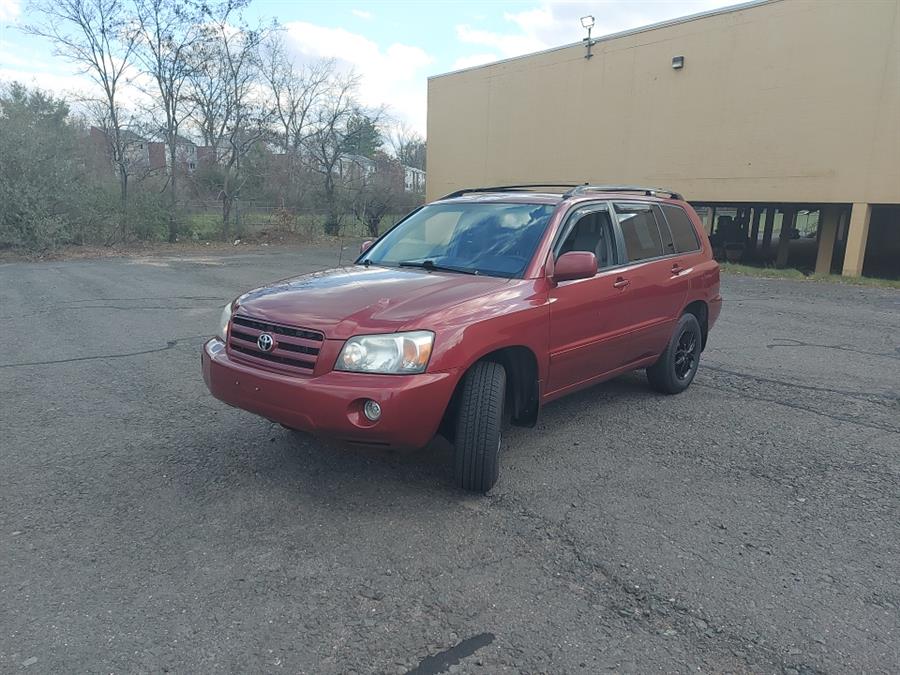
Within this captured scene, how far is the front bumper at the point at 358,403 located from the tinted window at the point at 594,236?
176 centimetres

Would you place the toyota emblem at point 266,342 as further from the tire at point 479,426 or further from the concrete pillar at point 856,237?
the concrete pillar at point 856,237

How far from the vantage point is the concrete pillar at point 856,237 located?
1619cm

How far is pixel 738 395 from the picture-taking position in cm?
593

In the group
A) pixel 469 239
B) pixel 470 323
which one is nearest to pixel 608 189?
pixel 469 239

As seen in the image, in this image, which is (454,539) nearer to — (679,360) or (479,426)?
(479,426)

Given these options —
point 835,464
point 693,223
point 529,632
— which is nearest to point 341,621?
point 529,632

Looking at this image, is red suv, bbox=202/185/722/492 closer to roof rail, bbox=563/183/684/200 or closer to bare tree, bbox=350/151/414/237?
roof rail, bbox=563/183/684/200

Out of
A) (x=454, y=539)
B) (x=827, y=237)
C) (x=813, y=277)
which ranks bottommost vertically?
(x=454, y=539)

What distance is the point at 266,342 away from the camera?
3.61 metres

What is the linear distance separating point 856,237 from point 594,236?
15.0m

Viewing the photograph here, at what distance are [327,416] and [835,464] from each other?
3.43 metres

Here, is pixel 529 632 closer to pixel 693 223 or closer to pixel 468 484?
pixel 468 484

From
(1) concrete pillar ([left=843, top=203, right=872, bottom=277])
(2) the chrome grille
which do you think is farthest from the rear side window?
(1) concrete pillar ([left=843, top=203, right=872, bottom=277])

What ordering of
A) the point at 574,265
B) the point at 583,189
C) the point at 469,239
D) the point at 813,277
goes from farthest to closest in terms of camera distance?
1. the point at 813,277
2. the point at 583,189
3. the point at 469,239
4. the point at 574,265
